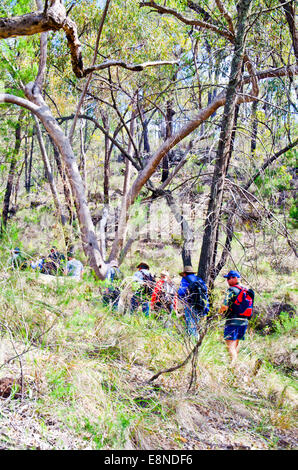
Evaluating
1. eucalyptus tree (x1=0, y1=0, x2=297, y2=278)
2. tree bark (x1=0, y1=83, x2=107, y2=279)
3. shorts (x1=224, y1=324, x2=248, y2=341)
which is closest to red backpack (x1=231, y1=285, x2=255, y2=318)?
shorts (x1=224, y1=324, x2=248, y2=341)

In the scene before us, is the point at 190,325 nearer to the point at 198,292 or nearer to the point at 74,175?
the point at 198,292

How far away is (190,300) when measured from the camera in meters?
4.53

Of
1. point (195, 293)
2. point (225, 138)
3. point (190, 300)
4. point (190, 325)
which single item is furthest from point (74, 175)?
point (190, 325)

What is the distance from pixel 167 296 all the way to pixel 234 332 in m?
1.79

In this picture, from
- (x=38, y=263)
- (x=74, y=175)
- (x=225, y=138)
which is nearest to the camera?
(x=38, y=263)

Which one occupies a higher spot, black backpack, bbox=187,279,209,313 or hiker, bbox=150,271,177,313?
hiker, bbox=150,271,177,313

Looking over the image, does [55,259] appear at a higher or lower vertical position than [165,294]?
higher

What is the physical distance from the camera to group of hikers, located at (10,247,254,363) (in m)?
3.42

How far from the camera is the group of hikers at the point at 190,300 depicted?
3.43 metres

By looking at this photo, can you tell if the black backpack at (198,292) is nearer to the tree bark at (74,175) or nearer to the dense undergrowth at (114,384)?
the dense undergrowth at (114,384)

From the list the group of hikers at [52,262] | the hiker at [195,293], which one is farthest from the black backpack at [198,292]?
the group of hikers at [52,262]

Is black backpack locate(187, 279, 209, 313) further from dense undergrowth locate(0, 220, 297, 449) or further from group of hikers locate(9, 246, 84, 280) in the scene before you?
group of hikers locate(9, 246, 84, 280)

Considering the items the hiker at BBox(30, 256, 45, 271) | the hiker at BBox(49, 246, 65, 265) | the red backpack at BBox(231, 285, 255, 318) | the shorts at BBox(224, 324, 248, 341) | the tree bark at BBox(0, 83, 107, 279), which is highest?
the tree bark at BBox(0, 83, 107, 279)
